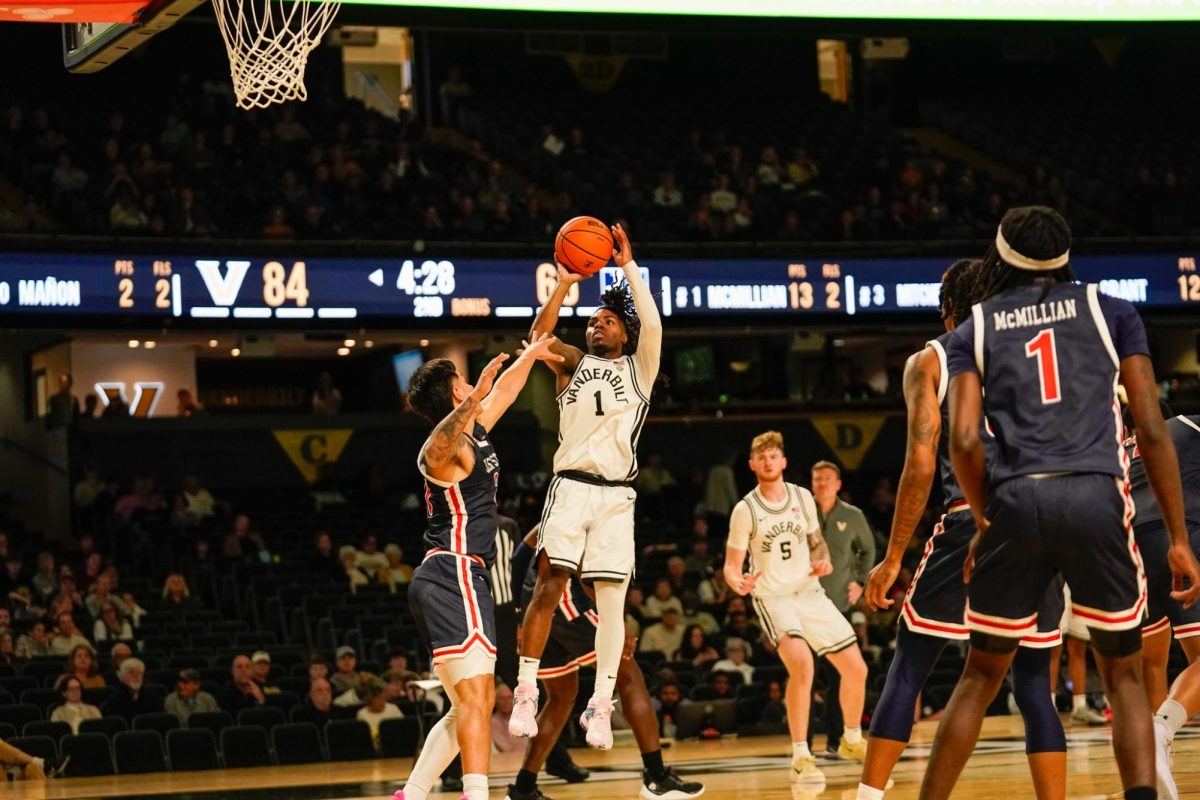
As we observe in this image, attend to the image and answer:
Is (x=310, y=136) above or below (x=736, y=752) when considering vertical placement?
above

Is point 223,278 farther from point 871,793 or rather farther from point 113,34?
point 871,793

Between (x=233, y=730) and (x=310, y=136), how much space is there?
35.5 ft

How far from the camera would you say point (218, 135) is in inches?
853

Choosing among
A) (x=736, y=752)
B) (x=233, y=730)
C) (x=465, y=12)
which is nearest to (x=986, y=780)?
(x=736, y=752)

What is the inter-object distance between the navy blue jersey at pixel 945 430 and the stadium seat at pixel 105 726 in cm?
871

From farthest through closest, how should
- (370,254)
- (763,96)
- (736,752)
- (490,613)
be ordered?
(763,96)
(370,254)
(736,752)
(490,613)

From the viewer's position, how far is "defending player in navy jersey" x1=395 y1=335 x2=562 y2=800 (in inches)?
274

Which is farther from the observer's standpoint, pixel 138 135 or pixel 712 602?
pixel 138 135

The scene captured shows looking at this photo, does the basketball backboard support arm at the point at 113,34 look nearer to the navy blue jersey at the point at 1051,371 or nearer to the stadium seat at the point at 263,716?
the navy blue jersey at the point at 1051,371

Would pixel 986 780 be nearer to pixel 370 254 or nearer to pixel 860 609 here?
pixel 860 609

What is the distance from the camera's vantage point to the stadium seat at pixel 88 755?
1277 centimetres

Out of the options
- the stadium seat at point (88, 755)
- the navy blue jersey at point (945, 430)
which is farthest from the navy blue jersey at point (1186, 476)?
the stadium seat at point (88, 755)

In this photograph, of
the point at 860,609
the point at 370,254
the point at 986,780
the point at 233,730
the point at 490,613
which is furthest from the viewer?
the point at 370,254

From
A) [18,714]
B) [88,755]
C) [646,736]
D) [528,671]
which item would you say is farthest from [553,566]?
[18,714]
